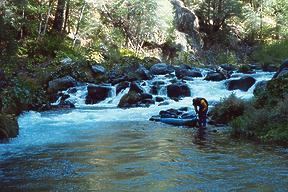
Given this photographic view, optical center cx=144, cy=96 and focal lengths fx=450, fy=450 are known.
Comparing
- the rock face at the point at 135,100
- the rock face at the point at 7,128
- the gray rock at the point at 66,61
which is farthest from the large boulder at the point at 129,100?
the rock face at the point at 7,128

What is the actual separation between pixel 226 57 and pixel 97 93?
700 inches

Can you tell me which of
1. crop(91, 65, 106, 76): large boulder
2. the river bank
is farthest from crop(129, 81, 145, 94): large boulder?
crop(91, 65, 106, 76): large boulder

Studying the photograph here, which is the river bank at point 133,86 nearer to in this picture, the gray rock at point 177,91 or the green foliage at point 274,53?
the gray rock at point 177,91

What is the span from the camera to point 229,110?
14.0 m

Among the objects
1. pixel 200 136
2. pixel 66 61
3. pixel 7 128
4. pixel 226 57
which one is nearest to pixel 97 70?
pixel 66 61

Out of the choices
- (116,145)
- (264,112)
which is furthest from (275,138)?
(116,145)

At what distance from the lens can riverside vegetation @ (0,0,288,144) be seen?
13.1 meters

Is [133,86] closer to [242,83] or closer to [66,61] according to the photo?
[242,83]

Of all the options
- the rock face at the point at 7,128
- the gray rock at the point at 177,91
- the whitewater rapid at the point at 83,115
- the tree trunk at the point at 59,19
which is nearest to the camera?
the rock face at the point at 7,128

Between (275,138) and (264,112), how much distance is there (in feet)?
4.30

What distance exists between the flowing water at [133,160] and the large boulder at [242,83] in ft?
28.4

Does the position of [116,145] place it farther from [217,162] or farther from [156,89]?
[156,89]

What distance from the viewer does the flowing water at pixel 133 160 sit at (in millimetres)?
6559

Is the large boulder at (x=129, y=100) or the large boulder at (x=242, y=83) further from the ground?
the large boulder at (x=242, y=83)
